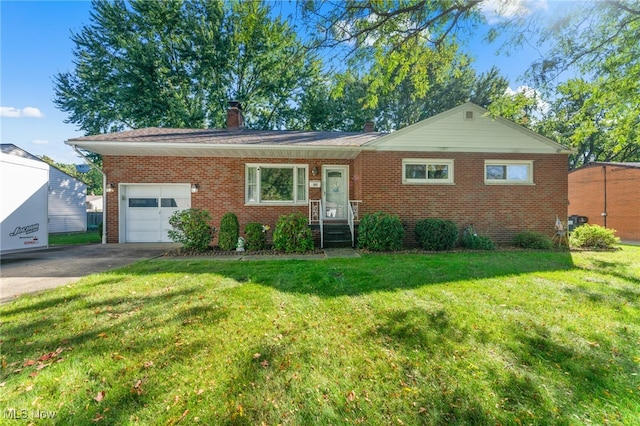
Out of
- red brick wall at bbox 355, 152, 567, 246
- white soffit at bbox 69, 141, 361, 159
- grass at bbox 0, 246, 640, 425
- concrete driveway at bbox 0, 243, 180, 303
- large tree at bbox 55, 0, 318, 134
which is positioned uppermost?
large tree at bbox 55, 0, 318, 134

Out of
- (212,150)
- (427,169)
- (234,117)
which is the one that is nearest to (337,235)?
(427,169)

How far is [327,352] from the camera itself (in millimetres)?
2629

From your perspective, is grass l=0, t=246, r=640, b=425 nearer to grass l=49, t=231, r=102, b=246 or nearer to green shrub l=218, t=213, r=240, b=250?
green shrub l=218, t=213, r=240, b=250

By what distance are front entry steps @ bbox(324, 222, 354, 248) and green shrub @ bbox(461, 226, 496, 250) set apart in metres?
3.76

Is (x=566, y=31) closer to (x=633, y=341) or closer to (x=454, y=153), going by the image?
(x=454, y=153)

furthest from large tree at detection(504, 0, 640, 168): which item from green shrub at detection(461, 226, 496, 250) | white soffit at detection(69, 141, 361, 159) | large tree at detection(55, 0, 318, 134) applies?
large tree at detection(55, 0, 318, 134)

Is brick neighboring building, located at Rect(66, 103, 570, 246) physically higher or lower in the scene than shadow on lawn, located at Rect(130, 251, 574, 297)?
higher

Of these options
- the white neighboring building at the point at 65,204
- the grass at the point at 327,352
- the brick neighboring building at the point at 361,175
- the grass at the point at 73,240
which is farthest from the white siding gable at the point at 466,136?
the white neighboring building at the point at 65,204

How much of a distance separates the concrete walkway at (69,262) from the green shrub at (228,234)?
2.64 ft

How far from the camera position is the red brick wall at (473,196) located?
8859 mm

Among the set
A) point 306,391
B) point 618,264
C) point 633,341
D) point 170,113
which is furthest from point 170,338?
point 170,113

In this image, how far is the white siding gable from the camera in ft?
29.2

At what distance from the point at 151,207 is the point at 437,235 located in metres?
10.2

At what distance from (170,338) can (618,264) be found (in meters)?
9.29
